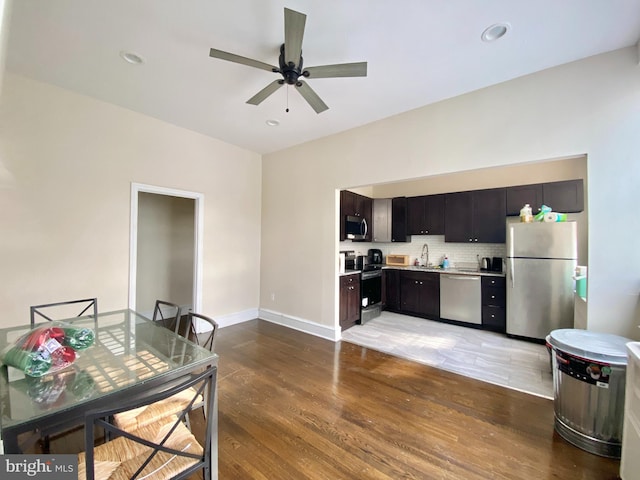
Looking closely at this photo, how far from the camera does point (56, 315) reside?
2.81m

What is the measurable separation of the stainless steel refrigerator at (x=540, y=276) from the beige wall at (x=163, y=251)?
5.04m

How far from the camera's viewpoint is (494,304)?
4188 mm

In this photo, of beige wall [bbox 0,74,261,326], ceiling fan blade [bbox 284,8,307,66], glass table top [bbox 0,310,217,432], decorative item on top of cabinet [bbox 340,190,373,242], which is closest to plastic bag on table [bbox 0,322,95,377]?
glass table top [bbox 0,310,217,432]

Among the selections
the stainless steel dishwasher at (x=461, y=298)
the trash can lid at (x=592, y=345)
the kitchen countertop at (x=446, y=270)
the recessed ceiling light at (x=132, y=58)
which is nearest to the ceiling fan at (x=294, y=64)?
the recessed ceiling light at (x=132, y=58)

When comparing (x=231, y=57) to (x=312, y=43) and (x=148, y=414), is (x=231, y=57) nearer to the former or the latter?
(x=312, y=43)

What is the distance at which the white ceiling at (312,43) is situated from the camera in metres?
1.85

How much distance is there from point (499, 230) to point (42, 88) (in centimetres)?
639

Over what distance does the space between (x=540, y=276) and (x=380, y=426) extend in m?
3.24

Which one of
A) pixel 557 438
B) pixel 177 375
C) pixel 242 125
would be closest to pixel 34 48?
pixel 242 125

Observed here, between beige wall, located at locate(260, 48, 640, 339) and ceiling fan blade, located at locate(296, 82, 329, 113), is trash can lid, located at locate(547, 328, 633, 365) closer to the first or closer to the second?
beige wall, located at locate(260, 48, 640, 339)

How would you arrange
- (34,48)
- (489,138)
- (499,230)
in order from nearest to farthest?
(34,48), (489,138), (499,230)

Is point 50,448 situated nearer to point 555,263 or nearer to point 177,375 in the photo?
point 177,375

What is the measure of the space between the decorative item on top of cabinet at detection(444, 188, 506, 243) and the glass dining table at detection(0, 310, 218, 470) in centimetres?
464

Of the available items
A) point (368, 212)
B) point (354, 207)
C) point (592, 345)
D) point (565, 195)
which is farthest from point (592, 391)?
point (368, 212)
